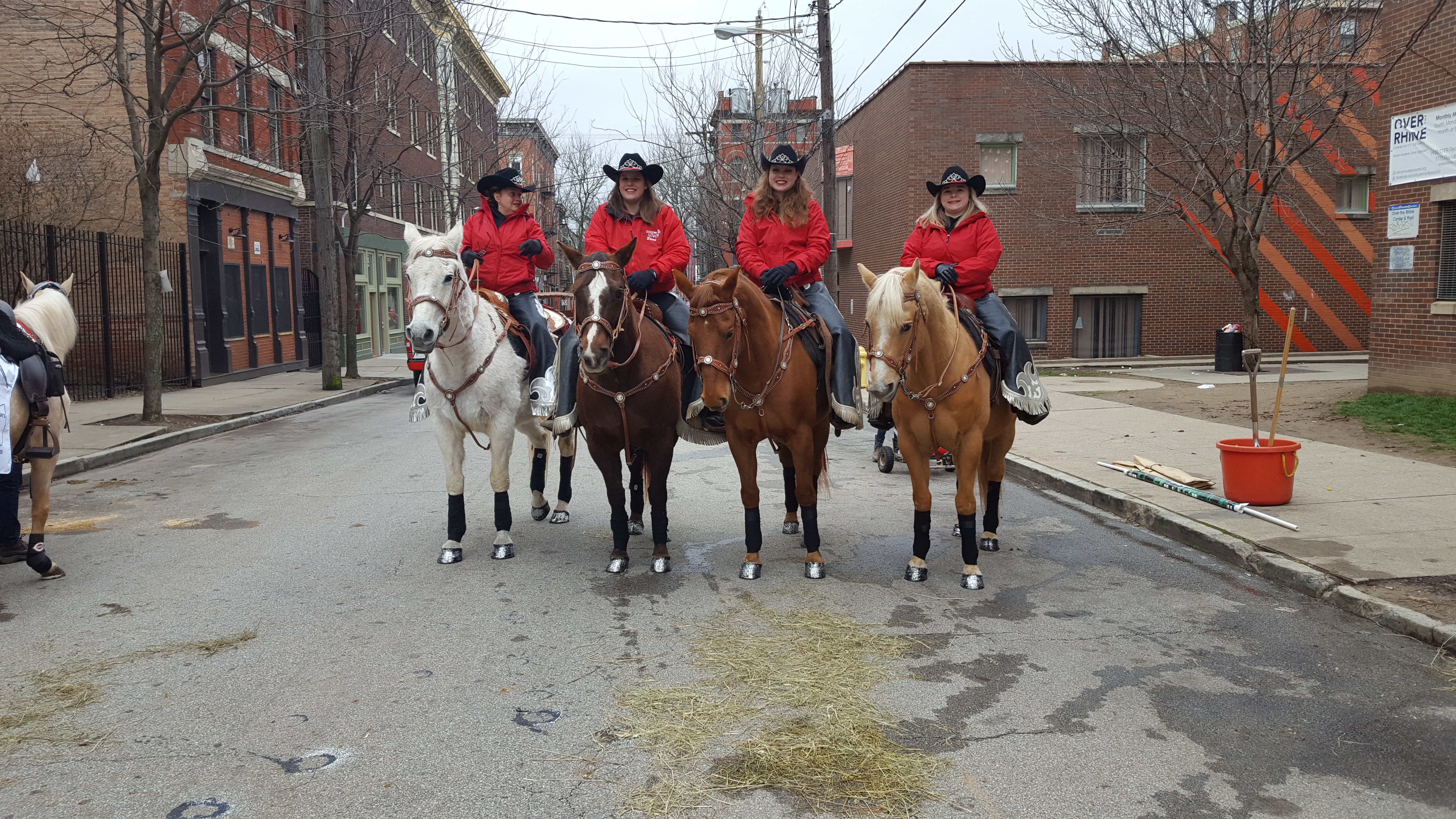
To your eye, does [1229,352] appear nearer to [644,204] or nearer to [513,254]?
[644,204]

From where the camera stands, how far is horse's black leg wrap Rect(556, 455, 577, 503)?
888cm

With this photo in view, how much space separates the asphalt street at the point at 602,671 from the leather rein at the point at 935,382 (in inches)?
45.3

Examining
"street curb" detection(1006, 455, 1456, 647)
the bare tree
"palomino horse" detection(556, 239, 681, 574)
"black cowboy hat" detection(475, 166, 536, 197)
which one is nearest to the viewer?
"street curb" detection(1006, 455, 1456, 647)

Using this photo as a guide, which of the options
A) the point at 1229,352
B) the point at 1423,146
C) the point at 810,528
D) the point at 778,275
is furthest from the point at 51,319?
the point at 1229,352

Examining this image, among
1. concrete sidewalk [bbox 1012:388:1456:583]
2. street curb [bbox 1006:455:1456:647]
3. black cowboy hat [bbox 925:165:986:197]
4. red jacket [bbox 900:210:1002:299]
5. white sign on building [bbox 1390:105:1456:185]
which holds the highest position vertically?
white sign on building [bbox 1390:105:1456:185]

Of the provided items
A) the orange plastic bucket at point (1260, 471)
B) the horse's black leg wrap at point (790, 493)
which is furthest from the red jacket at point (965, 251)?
the orange plastic bucket at point (1260, 471)

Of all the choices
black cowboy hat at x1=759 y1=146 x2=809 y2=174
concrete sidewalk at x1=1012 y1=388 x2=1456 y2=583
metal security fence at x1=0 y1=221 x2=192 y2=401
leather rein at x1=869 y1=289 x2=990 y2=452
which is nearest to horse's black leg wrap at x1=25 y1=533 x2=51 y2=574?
black cowboy hat at x1=759 y1=146 x2=809 y2=174

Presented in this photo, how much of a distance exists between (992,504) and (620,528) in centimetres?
281

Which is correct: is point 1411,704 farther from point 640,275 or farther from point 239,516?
point 239,516

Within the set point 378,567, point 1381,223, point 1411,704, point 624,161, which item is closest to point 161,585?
point 378,567

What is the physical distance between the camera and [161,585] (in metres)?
6.75

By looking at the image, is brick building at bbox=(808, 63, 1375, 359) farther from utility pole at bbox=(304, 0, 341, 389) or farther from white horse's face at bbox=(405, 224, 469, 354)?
white horse's face at bbox=(405, 224, 469, 354)

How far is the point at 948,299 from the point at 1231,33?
15315 millimetres

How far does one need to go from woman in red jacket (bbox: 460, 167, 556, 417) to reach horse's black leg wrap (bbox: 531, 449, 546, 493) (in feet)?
2.64
